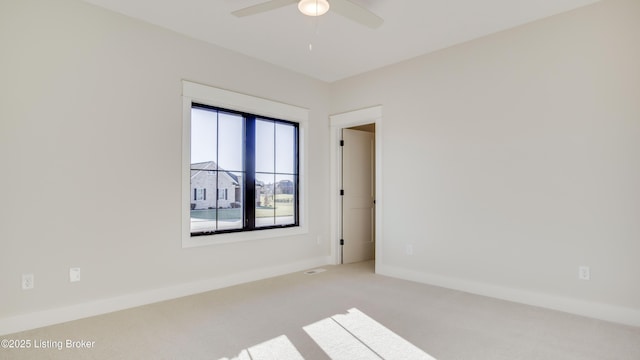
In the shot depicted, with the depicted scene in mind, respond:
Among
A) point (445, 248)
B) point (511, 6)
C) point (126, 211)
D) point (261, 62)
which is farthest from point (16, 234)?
point (511, 6)

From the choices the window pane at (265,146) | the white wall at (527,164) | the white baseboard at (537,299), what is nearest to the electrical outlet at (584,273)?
the white wall at (527,164)

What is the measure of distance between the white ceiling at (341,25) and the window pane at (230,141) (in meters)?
0.84

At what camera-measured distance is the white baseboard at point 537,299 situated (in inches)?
115

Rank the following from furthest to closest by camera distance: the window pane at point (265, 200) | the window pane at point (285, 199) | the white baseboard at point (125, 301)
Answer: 1. the window pane at point (285, 199)
2. the window pane at point (265, 200)
3. the white baseboard at point (125, 301)

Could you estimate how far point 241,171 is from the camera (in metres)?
4.32

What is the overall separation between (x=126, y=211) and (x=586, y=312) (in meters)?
4.36

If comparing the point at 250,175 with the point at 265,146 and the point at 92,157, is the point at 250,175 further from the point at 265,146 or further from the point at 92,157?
the point at 92,157

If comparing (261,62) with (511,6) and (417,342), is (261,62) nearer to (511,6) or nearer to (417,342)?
(511,6)

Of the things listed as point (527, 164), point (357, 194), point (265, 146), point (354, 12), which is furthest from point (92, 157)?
point (527, 164)

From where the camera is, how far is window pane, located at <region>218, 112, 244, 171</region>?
4.14 m

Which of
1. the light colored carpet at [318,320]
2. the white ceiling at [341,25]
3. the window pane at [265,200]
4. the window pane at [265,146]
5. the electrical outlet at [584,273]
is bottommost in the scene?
the light colored carpet at [318,320]

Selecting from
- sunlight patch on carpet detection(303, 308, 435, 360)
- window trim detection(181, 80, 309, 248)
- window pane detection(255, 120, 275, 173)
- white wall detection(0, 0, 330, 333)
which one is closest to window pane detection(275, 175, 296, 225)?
window trim detection(181, 80, 309, 248)

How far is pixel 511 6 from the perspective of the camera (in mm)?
3129

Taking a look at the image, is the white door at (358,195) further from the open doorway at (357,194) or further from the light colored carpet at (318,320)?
the light colored carpet at (318,320)
